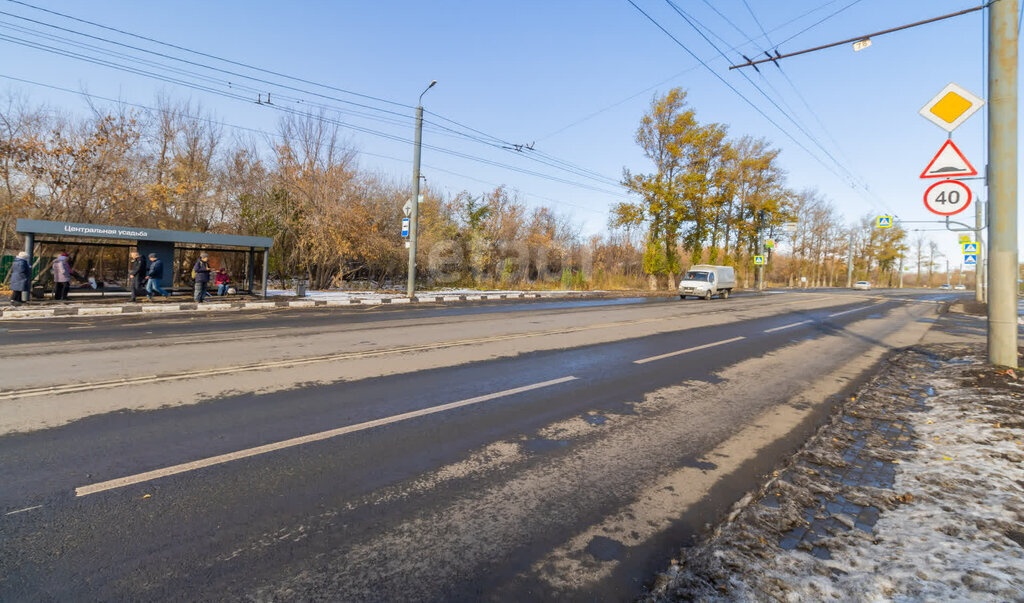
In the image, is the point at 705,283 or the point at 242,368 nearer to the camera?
the point at 242,368

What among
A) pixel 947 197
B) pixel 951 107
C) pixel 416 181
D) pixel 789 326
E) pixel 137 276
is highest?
pixel 416 181

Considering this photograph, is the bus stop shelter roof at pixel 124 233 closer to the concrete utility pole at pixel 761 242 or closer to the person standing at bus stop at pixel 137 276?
the person standing at bus stop at pixel 137 276

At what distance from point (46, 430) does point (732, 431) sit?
657 centimetres

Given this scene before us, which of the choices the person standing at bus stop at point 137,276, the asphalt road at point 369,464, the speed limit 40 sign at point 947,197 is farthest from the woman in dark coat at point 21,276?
the speed limit 40 sign at point 947,197

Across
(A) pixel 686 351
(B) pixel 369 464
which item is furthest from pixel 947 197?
(B) pixel 369 464

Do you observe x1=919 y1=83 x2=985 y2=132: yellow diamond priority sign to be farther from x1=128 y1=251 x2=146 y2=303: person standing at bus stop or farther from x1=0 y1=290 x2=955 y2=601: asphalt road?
x1=128 y1=251 x2=146 y2=303: person standing at bus stop

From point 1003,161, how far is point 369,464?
945 centimetres

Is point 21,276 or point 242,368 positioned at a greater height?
point 21,276

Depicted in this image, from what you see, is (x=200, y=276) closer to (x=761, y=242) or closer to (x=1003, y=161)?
(x=1003, y=161)

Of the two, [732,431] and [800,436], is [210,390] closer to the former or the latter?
[732,431]

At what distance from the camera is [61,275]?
1530 cm

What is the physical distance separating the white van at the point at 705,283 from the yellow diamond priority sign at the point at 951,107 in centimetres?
2167

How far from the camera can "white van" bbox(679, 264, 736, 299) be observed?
28.2m

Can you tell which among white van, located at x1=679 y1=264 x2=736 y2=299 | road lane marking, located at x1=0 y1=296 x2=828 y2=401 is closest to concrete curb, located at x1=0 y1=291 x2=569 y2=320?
road lane marking, located at x1=0 y1=296 x2=828 y2=401
